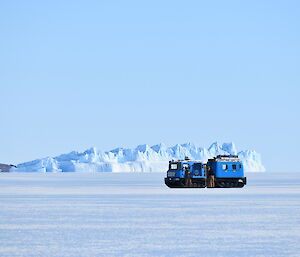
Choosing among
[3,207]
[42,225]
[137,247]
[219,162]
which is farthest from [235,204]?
[219,162]

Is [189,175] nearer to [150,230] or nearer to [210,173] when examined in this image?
[210,173]

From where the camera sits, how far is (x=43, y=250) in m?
20.2

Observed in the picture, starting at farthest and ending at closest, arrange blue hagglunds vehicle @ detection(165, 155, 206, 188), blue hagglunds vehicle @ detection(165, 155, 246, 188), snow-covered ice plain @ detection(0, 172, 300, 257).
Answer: blue hagglunds vehicle @ detection(165, 155, 206, 188) → blue hagglunds vehicle @ detection(165, 155, 246, 188) → snow-covered ice plain @ detection(0, 172, 300, 257)

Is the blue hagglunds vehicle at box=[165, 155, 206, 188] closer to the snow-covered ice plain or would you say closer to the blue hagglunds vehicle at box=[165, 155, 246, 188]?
the blue hagglunds vehicle at box=[165, 155, 246, 188]

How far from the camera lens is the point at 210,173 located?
2549 inches

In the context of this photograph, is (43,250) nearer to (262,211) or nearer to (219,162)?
(262,211)

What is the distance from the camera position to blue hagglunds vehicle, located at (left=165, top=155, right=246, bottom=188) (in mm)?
64000

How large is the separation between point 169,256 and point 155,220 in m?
10.1

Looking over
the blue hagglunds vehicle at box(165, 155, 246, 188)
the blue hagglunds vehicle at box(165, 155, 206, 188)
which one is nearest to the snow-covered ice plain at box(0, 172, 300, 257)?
the blue hagglunds vehicle at box(165, 155, 246, 188)

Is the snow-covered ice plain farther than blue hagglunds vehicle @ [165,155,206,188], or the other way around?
blue hagglunds vehicle @ [165,155,206,188]

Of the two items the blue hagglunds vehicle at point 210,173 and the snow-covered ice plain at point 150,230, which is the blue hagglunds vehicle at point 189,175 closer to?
the blue hagglunds vehicle at point 210,173

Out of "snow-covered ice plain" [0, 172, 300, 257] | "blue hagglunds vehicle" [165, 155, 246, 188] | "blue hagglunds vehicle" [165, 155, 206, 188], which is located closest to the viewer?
"snow-covered ice plain" [0, 172, 300, 257]

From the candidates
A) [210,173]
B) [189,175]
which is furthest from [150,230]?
[210,173]

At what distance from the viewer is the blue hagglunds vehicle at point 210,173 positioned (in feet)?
210
